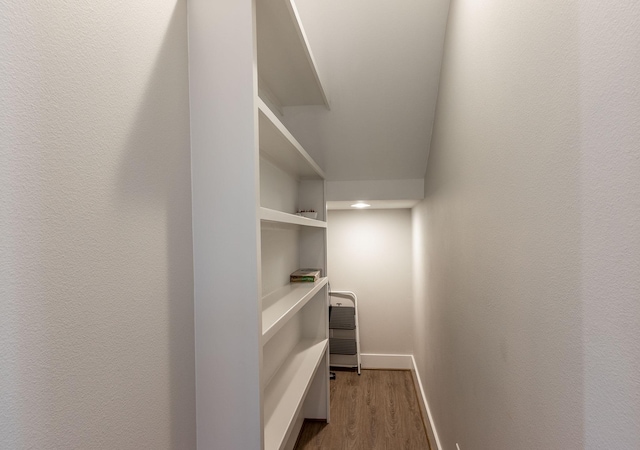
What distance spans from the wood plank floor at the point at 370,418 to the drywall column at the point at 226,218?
1674mm

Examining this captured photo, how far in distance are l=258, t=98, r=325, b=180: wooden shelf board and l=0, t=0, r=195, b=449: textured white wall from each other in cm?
31

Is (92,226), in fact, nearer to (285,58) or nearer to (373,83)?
(285,58)

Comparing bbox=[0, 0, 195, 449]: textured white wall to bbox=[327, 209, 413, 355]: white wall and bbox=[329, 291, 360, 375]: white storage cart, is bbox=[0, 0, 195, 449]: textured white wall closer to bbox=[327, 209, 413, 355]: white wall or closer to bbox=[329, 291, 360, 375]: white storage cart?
bbox=[329, 291, 360, 375]: white storage cart

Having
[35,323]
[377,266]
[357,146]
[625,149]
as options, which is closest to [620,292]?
[625,149]

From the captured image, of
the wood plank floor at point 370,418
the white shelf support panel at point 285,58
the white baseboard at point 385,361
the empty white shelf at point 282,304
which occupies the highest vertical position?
the white shelf support panel at point 285,58

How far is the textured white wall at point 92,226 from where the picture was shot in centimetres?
53

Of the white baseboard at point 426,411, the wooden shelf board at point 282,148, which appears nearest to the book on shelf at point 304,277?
the wooden shelf board at point 282,148

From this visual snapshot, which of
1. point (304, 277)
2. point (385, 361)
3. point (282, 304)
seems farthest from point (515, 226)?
point (385, 361)

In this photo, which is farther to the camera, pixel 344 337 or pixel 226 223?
pixel 344 337

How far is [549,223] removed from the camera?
0.70 metres

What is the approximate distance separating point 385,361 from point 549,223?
331 centimetres

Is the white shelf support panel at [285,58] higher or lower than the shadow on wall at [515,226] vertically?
higher

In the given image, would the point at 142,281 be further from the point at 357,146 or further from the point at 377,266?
the point at 377,266

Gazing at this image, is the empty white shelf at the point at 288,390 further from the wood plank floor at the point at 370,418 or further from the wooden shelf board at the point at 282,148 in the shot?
the wooden shelf board at the point at 282,148
